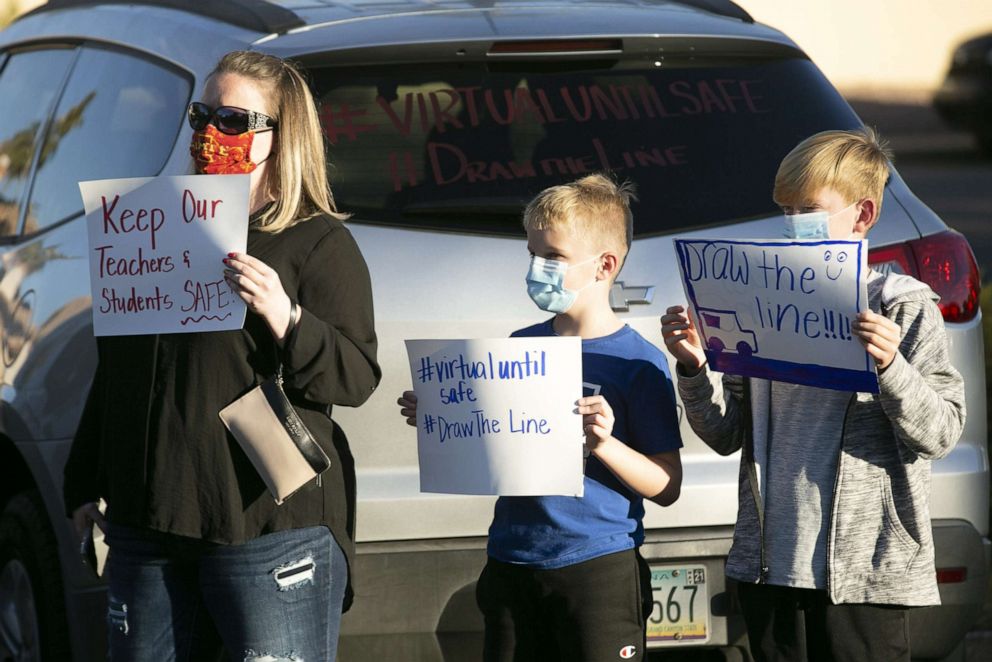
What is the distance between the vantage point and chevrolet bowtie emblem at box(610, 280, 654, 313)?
3.71 m

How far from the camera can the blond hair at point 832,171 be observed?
3207mm

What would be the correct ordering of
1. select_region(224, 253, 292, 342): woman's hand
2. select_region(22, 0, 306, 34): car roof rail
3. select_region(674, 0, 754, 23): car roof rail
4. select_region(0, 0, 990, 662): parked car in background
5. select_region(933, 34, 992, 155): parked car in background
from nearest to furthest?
select_region(224, 253, 292, 342): woman's hand → select_region(0, 0, 990, 662): parked car in background → select_region(22, 0, 306, 34): car roof rail → select_region(674, 0, 754, 23): car roof rail → select_region(933, 34, 992, 155): parked car in background

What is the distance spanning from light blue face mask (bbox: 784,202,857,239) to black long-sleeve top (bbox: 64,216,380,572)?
0.84 meters

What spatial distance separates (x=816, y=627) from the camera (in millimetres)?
3248

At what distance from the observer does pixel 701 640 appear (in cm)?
379

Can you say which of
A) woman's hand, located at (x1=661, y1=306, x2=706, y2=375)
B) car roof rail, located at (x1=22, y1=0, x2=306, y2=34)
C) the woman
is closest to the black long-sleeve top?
the woman

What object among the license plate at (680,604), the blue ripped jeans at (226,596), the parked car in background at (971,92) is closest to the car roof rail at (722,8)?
the license plate at (680,604)

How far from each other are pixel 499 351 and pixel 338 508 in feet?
1.43

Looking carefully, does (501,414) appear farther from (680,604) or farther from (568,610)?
(680,604)

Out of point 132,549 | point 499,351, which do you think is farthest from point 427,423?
point 132,549

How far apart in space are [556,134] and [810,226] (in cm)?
99

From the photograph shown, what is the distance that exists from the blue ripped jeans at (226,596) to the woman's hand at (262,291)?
423 mm

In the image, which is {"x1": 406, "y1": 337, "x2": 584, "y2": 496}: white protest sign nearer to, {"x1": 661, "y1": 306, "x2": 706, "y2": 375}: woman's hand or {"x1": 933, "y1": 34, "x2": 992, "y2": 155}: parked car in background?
{"x1": 661, "y1": 306, "x2": 706, "y2": 375}: woman's hand

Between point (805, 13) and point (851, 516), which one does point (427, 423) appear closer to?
point (851, 516)
